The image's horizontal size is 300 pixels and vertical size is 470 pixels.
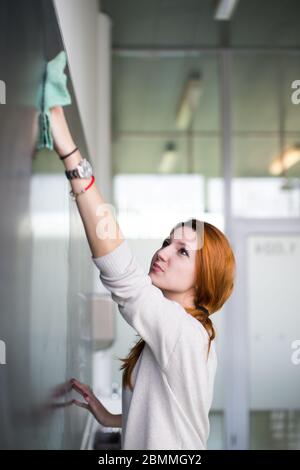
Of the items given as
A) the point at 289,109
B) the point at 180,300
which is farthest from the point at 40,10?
the point at 289,109

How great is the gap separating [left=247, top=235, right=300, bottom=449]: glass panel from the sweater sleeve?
229cm

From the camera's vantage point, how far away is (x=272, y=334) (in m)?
3.01

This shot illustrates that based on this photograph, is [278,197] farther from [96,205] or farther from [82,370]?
[96,205]

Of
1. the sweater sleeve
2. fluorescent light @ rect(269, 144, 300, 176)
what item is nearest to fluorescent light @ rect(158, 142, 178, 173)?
fluorescent light @ rect(269, 144, 300, 176)

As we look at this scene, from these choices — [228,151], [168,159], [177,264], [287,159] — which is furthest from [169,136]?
[177,264]

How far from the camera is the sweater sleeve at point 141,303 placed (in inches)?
28.0

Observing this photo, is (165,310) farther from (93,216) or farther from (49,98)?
(49,98)

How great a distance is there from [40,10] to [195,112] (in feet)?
7.81

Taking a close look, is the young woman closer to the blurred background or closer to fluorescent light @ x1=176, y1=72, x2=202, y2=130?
the blurred background

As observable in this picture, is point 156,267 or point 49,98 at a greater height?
point 49,98

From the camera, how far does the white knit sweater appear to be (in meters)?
0.73

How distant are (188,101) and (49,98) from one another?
8.14ft

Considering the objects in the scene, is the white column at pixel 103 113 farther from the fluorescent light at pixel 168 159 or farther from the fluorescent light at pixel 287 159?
the fluorescent light at pixel 287 159

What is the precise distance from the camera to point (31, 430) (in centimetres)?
80
